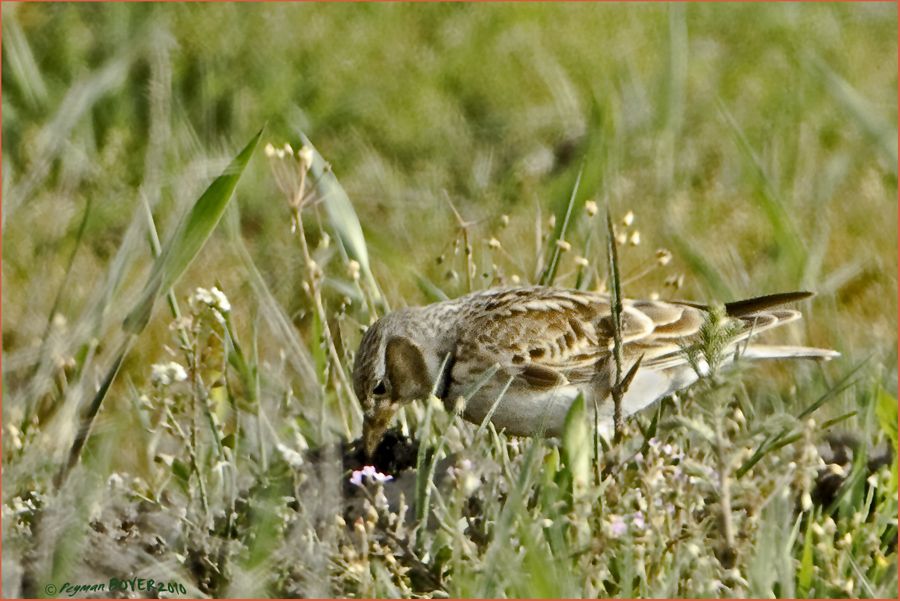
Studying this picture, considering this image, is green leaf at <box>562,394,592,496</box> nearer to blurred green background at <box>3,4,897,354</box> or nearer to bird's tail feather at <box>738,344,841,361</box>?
bird's tail feather at <box>738,344,841,361</box>

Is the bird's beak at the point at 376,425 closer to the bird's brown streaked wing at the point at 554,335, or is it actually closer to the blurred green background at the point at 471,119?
the bird's brown streaked wing at the point at 554,335

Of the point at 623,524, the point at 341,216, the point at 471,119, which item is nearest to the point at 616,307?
the point at 623,524

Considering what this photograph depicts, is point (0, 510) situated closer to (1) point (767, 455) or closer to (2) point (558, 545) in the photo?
(2) point (558, 545)

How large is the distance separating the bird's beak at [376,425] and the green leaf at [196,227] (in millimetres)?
733

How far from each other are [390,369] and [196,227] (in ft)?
3.09

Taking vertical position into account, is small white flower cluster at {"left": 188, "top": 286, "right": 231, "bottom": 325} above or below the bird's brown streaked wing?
below

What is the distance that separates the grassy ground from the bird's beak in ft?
0.38

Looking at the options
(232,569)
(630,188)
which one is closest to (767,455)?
(232,569)

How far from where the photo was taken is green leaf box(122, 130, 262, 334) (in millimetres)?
4199

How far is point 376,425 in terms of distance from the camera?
464cm

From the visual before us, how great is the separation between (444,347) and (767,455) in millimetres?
1284

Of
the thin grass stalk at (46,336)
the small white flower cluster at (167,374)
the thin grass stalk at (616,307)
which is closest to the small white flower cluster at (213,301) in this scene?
the small white flower cluster at (167,374)

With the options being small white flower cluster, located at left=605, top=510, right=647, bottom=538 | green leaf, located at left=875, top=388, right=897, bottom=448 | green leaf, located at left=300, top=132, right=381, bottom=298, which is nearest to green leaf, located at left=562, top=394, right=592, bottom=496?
small white flower cluster, located at left=605, top=510, right=647, bottom=538

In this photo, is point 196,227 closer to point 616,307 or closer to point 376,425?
point 376,425
